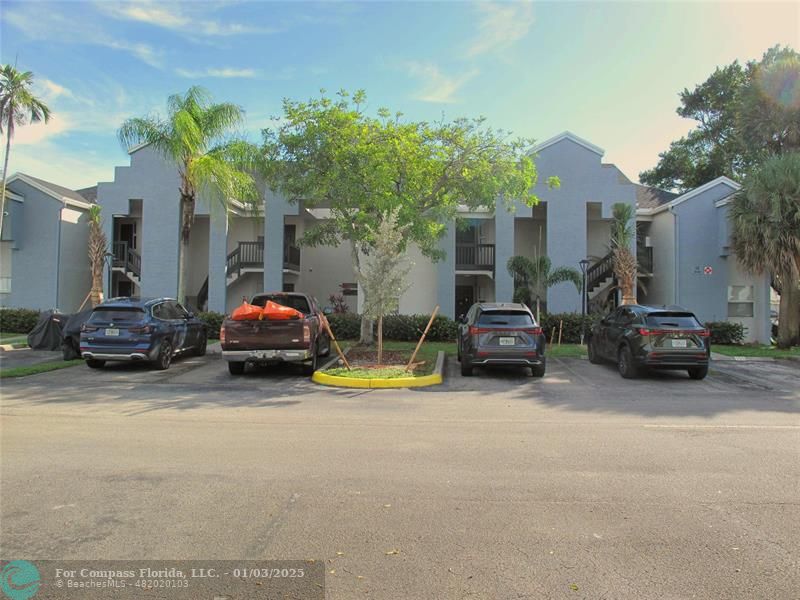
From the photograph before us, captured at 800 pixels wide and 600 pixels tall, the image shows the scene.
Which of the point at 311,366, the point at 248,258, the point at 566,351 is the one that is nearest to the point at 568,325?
the point at 566,351

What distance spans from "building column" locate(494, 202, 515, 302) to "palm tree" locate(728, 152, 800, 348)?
315 inches

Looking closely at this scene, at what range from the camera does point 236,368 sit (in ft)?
41.2

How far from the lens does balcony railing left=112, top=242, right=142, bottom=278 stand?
2366 centimetres

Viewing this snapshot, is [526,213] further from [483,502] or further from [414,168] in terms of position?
[483,502]

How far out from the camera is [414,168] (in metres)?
14.8

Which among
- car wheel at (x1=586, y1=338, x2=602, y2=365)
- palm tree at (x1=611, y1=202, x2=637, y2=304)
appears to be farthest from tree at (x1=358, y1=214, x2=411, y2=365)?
palm tree at (x1=611, y1=202, x2=637, y2=304)

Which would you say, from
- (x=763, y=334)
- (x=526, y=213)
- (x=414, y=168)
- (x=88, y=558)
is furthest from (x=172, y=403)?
(x=763, y=334)

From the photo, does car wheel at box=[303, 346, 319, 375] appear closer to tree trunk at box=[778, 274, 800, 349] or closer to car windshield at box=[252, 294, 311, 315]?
car windshield at box=[252, 294, 311, 315]

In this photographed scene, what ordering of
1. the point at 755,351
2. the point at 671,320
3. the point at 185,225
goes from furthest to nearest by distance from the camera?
the point at 755,351, the point at 185,225, the point at 671,320

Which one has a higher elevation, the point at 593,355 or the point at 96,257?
the point at 96,257

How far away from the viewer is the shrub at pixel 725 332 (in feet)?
67.1

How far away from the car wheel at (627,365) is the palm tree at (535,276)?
695cm

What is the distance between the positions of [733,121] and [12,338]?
36.4 meters

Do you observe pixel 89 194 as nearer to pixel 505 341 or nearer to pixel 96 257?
pixel 96 257
